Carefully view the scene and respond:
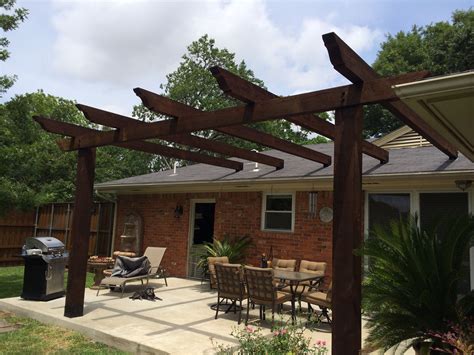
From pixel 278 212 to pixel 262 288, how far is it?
373 cm

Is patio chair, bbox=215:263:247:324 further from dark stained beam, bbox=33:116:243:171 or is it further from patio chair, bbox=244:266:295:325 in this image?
dark stained beam, bbox=33:116:243:171

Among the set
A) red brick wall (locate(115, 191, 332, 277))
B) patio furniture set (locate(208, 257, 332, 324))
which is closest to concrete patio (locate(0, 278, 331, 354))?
patio furniture set (locate(208, 257, 332, 324))

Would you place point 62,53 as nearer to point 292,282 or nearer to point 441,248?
point 292,282

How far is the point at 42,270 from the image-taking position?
8.12m

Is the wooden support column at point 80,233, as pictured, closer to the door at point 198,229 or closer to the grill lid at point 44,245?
the grill lid at point 44,245

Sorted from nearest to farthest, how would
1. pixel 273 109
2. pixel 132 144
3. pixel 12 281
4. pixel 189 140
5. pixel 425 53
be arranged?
pixel 273 109 < pixel 189 140 < pixel 132 144 < pixel 12 281 < pixel 425 53

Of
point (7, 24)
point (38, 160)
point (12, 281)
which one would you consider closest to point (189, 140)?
point (7, 24)

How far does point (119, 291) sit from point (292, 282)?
450 centimetres

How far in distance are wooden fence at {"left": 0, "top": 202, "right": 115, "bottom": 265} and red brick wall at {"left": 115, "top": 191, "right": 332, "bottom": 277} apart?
75cm

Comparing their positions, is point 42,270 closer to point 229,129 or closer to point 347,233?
point 229,129

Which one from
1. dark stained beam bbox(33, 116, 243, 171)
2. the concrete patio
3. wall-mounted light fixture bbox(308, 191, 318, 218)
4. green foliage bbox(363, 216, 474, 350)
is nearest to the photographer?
green foliage bbox(363, 216, 474, 350)

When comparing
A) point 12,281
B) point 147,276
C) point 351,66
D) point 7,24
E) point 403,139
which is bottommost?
point 12,281

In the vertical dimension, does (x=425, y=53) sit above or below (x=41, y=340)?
above

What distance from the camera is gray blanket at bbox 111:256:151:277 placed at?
9.35 m
